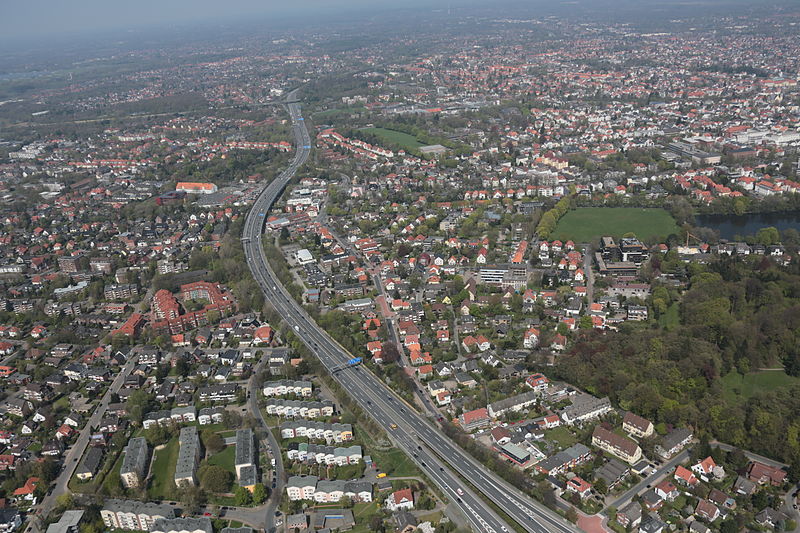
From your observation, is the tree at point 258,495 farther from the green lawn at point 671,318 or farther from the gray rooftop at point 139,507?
the green lawn at point 671,318

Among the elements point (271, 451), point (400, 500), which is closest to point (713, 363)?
point (400, 500)

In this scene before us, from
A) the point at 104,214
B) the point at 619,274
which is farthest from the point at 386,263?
the point at 104,214

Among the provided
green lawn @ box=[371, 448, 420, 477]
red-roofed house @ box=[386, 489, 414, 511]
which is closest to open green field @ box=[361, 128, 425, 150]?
green lawn @ box=[371, 448, 420, 477]

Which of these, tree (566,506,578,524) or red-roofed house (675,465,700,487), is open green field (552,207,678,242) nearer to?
red-roofed house (675,465,700,487)

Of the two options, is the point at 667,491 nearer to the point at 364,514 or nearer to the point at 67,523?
the point at 364,514

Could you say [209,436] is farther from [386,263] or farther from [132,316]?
[386,263]

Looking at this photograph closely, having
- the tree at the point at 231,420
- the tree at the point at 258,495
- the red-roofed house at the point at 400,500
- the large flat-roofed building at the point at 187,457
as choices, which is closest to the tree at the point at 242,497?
the tree at the point at 258,495
